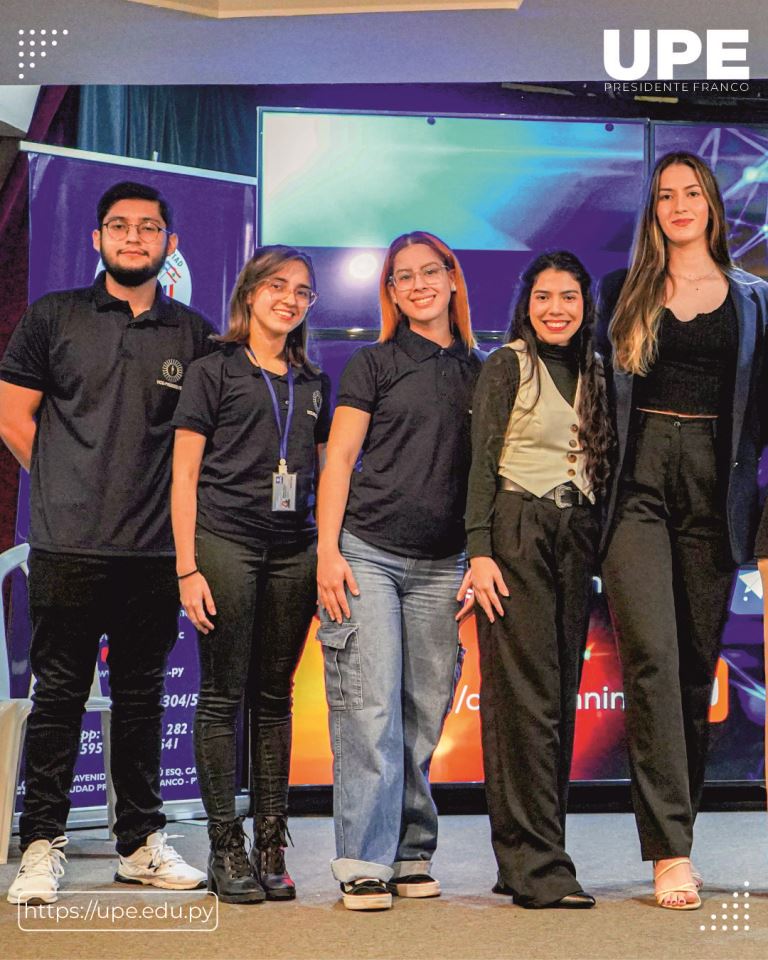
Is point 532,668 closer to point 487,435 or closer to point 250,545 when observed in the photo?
point 487,435

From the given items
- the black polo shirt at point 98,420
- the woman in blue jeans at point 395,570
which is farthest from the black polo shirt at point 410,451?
the black polo shirt at point 98,420

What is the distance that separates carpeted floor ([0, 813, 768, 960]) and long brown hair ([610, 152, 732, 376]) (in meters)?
1.22

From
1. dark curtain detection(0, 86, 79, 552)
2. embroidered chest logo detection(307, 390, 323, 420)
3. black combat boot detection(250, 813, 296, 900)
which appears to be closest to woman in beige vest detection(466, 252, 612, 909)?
embroidered chest logo detection(307, 390, 323, 420)

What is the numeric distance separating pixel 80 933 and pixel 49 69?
8.70ft

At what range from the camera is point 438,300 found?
9.12ft

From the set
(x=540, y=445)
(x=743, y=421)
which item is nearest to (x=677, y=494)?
(x=743, y=421)

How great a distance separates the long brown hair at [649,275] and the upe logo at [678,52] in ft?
2.99

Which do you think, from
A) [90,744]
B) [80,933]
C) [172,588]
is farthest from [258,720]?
[90,744]

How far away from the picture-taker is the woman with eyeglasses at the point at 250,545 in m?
2.67

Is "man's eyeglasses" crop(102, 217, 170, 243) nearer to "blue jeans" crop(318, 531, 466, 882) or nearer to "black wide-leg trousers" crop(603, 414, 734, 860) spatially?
"blue jeans" crop(318, 531, 466, 882)

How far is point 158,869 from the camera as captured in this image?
2865 millimetres

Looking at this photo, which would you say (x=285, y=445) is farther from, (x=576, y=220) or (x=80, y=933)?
(x=576, y=220)

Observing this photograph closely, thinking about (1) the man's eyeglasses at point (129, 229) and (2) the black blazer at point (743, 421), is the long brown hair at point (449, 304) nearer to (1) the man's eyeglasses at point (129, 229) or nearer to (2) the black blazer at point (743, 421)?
(2) the black blazer at point (743, 421)

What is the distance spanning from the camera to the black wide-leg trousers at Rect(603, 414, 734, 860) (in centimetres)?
266
